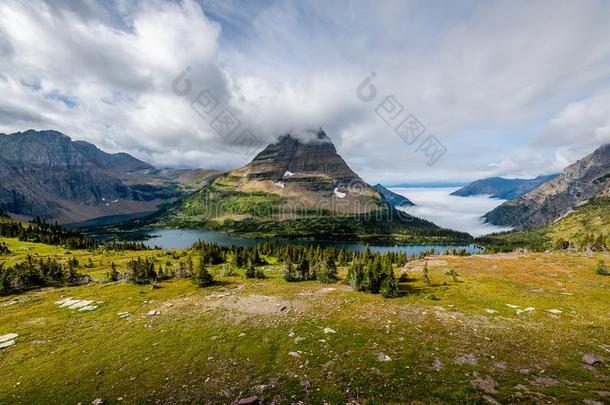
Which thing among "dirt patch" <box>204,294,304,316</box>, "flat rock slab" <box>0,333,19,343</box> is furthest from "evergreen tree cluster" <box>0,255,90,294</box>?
"dirt patch" <box>204,294,304,316</box>

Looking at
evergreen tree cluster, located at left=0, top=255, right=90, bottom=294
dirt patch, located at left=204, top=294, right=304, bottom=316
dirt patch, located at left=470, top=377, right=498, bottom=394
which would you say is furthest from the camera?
evergreen tree cluster, located at left=0, top=255, right=90, bottom=294

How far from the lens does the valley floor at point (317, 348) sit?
1972 cm

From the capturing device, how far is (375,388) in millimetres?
19406

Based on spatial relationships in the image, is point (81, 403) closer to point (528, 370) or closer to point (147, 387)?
point (147, 387)

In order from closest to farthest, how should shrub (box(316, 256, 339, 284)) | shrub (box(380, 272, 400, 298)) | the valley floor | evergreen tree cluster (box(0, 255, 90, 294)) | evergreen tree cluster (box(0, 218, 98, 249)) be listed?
the valley floor → shrub (box(380, 272, 400, 298)) → evergreen tree cluster (box(0, 255, 90, 294)) → shrub (box(316, 256, 339, 284)) → evergreen tree cluster (box(0, 218, 98, 249))

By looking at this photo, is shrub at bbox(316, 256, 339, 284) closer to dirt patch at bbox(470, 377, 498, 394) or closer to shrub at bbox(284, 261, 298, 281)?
shrub at bbox(284, 261, 298, 281)

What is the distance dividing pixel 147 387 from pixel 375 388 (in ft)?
Result: 54.1

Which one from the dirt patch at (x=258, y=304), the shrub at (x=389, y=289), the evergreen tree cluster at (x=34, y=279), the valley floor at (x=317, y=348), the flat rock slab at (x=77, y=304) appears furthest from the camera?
the evergreen tree cluster at (x=34, y=279)

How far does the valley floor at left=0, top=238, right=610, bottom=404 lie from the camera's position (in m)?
19.7

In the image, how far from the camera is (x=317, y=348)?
26.2m

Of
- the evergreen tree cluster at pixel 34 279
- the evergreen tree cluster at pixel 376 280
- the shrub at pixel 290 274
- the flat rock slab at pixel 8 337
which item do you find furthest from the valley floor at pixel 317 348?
the evergreen tree cluster at pixel 34 279

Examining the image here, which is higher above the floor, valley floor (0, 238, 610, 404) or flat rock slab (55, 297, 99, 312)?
valley floor (0, 238, 610, 404)

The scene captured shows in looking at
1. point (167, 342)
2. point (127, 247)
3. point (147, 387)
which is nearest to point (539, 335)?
point (147, 387)

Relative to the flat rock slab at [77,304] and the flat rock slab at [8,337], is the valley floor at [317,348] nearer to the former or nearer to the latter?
the flat rock slab at [8,337]
